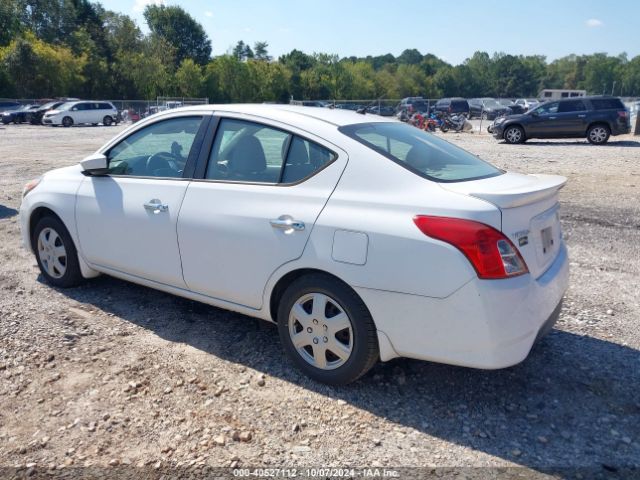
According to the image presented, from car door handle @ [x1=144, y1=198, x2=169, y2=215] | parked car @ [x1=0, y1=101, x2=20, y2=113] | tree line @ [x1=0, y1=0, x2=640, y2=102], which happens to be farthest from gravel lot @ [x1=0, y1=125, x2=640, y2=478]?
tree line @ [x1=0, y1=0, x2=640, y2=102]

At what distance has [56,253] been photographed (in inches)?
192

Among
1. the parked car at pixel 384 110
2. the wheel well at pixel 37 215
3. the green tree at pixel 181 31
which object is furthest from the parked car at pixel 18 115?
the green tree at pixel 181 31

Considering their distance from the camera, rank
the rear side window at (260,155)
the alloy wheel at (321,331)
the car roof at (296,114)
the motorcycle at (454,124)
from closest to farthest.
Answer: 1. the alloy wheel at (321,331)
2. the rear side window at (260,155)
3. the car roof at (296,114)
4. the motorcycle at (454,124)

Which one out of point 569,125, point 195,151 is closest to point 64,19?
point 569,125

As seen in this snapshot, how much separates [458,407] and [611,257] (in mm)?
3759

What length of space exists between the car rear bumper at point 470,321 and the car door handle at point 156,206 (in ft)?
5.39

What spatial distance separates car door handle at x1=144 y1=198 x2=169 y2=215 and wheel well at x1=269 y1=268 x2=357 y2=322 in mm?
1045

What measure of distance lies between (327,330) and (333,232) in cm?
59

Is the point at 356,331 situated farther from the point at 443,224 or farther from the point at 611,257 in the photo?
the point at 611,257

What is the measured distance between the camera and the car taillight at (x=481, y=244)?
284cm

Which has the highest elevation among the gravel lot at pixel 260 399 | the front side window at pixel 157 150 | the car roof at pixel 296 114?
the car roof at pixel 296 114

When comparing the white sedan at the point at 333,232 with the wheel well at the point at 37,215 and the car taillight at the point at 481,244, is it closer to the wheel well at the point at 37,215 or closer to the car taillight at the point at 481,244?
the car taillight at the point at 481,244

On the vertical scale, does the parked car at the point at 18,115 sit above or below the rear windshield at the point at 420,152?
below

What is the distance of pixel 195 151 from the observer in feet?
13.2
